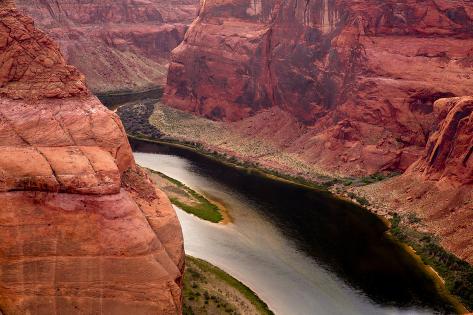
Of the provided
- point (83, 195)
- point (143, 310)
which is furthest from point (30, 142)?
point (143, 310)

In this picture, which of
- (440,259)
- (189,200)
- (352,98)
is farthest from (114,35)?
(440,259)

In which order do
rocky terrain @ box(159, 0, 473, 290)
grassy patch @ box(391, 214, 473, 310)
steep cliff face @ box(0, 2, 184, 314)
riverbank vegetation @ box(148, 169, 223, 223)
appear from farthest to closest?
riverbank vegetation @ box(148, 169, 223, 223), rocky terrain @ box(159, 0, 473, 290), grassy patch @ box(391, 214, 473, 310), steep cliff face @ box(0, 2, 184, 314)

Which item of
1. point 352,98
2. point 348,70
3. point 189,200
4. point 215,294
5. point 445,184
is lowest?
point 189,200

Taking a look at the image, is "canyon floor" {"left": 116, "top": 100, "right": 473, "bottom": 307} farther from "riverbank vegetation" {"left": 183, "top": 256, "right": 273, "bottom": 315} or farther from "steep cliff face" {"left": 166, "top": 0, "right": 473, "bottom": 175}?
"riverbank vegetation" {"left": 183, "top": 256, "right": 273, "bottom": 315}

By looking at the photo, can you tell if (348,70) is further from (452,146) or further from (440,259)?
(440,259)

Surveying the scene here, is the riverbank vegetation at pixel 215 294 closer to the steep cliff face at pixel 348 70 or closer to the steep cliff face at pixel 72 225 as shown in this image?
the steep cliff face at pixel 72 225

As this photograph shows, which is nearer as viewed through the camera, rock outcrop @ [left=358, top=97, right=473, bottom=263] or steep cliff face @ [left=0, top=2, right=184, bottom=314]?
steep cliff face @ [left=0, top=2, right=184, bottom=314]

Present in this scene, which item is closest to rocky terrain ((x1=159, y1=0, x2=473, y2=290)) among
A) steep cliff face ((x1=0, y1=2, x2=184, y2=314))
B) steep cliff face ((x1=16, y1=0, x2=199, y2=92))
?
steep cliff face ((x1=0, y1=2, x2=184, y2=314))
